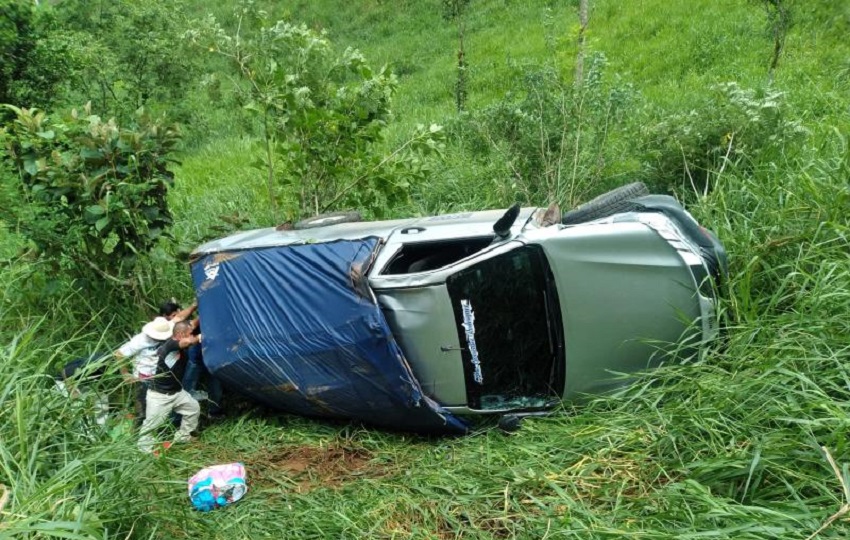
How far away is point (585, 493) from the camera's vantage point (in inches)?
127

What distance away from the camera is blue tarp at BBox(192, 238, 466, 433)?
4.15 meters

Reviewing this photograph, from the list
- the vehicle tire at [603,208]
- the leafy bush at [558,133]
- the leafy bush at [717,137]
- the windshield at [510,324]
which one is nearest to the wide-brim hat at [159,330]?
the windshield at [510,324]

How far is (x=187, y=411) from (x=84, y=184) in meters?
1.96

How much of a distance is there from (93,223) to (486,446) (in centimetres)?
356

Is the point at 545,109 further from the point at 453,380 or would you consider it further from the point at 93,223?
the point at 93,223

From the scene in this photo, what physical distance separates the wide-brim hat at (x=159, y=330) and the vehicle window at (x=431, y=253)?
1740mm

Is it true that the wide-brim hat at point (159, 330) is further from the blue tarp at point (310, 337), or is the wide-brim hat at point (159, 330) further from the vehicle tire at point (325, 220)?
the vehicle tire at point (325, 220)

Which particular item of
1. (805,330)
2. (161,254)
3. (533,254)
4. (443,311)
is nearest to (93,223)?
(161,254)

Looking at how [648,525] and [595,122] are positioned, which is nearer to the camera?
[648,525]

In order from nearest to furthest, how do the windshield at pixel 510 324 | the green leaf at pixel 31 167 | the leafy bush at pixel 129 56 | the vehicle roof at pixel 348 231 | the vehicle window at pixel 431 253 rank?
the windshield at pixel 510 324 < the vehicle window at pixel 431 253 < the vehicle roof at pixel 348 231 < the green leaf at pixel 31 167 < the leafy bush at pixel 129 56

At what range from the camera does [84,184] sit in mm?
5129

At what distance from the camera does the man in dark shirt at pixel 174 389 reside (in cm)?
461

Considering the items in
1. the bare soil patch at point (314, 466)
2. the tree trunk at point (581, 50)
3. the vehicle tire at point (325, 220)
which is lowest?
the bare soil patch at point (314, 466)

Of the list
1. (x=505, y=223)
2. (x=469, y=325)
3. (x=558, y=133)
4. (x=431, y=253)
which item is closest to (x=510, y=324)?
(x=469, y=325)
